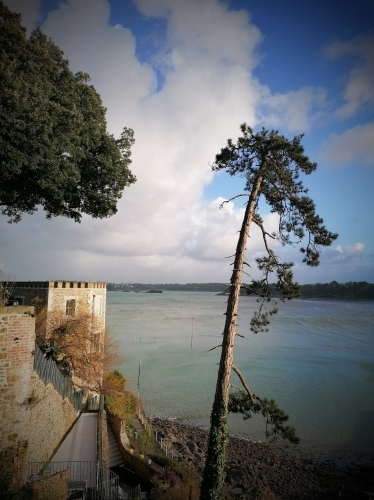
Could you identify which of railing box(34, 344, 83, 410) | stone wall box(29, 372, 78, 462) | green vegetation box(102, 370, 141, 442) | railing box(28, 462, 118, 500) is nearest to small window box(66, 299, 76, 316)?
railing box(34, 344, 83, 410)

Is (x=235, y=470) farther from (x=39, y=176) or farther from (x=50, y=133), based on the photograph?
(x=50, y=133)

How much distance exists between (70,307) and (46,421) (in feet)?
28.7

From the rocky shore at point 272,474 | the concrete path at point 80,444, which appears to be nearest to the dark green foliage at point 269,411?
the concrete path at point 80,444

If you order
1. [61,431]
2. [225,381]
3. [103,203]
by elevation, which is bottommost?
[61,431]

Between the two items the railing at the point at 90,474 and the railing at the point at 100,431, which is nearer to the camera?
the railing at the point at 90,474

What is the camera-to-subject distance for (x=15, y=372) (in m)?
7.98

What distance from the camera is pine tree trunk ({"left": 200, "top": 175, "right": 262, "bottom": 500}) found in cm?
796

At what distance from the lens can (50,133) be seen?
10.6m

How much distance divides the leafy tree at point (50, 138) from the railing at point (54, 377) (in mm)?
6614

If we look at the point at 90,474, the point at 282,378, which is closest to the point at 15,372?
the point at 90,474

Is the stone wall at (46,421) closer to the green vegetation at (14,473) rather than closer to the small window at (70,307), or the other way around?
the green vegetation at (14,473)

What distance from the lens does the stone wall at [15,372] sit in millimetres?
7770

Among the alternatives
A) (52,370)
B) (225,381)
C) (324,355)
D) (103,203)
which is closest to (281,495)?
(225,381)

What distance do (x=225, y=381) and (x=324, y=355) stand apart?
47.2 meters
